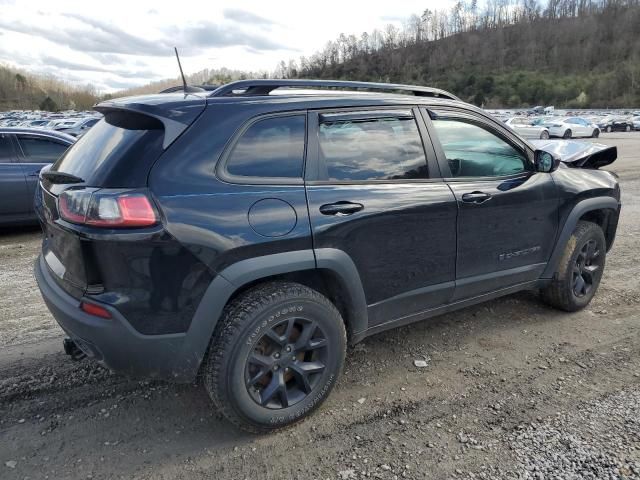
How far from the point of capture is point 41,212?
113 inches

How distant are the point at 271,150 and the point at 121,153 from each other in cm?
74

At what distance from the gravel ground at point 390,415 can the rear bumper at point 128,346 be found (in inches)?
→ 18.8

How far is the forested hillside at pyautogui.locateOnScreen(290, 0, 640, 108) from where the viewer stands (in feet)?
272

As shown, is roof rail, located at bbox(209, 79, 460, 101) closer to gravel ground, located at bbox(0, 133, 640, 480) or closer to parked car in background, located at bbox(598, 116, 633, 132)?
gravel ground, located at bbox(0, 133, 640, 480)

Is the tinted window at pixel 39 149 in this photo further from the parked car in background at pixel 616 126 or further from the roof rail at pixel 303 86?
the parked car in background at pixel 616 126

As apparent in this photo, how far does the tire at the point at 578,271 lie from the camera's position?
3992 millimetres

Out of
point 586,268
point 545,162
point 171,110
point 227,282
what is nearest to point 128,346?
point 227,282

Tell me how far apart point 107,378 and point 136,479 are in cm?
97

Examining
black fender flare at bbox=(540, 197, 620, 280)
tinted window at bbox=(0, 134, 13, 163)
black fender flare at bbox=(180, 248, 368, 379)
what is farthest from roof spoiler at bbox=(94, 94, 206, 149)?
tinted window at bbox=(0, 134, 13, 163)

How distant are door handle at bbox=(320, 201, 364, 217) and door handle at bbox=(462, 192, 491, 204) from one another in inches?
33.7

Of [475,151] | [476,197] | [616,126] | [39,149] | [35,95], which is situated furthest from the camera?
[35,95]

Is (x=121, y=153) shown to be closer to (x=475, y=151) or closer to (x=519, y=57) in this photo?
(x=475, y=151)

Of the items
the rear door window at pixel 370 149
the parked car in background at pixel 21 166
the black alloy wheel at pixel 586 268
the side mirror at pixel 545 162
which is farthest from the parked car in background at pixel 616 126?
the rear door window at pixel 370 149

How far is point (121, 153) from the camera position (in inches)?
94.0
